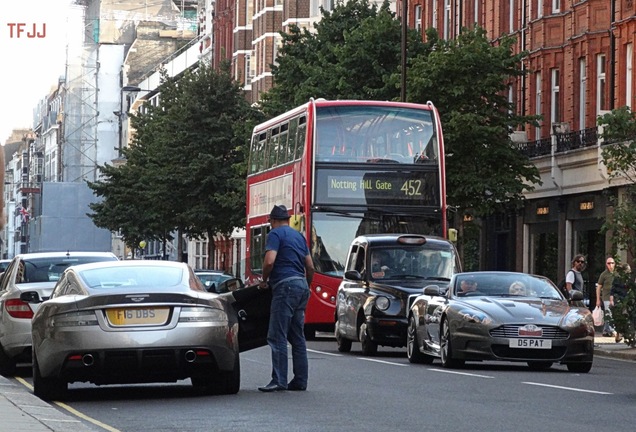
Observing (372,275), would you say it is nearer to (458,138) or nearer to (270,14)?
(458,138)

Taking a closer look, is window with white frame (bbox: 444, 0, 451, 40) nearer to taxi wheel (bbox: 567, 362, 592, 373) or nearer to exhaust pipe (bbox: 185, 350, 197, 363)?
taxi wheel (bbox: 567, 362, 592, 373)

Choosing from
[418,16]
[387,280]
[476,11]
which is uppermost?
[418,16]

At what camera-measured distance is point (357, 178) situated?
32312mm

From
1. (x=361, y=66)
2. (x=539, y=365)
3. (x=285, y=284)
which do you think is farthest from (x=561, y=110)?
(x=285, y=284)

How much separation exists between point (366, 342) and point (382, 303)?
2.46 ft

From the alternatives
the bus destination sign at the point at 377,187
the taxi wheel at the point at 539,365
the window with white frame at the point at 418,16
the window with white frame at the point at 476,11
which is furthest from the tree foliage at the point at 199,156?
the taxi wheel at the point at 539,365

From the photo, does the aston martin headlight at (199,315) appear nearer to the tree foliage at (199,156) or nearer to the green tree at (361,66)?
the green tree at (361,66)

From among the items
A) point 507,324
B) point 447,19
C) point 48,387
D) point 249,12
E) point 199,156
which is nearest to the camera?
point 48,387

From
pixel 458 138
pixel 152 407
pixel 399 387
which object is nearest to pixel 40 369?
pixel 152 407

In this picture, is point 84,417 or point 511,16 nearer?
point 84,417

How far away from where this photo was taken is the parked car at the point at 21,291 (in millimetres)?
21062

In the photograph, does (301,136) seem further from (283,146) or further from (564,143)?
(564,143)

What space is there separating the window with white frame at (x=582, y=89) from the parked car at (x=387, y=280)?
2174 centimetres

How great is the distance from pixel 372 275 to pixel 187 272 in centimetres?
1046
